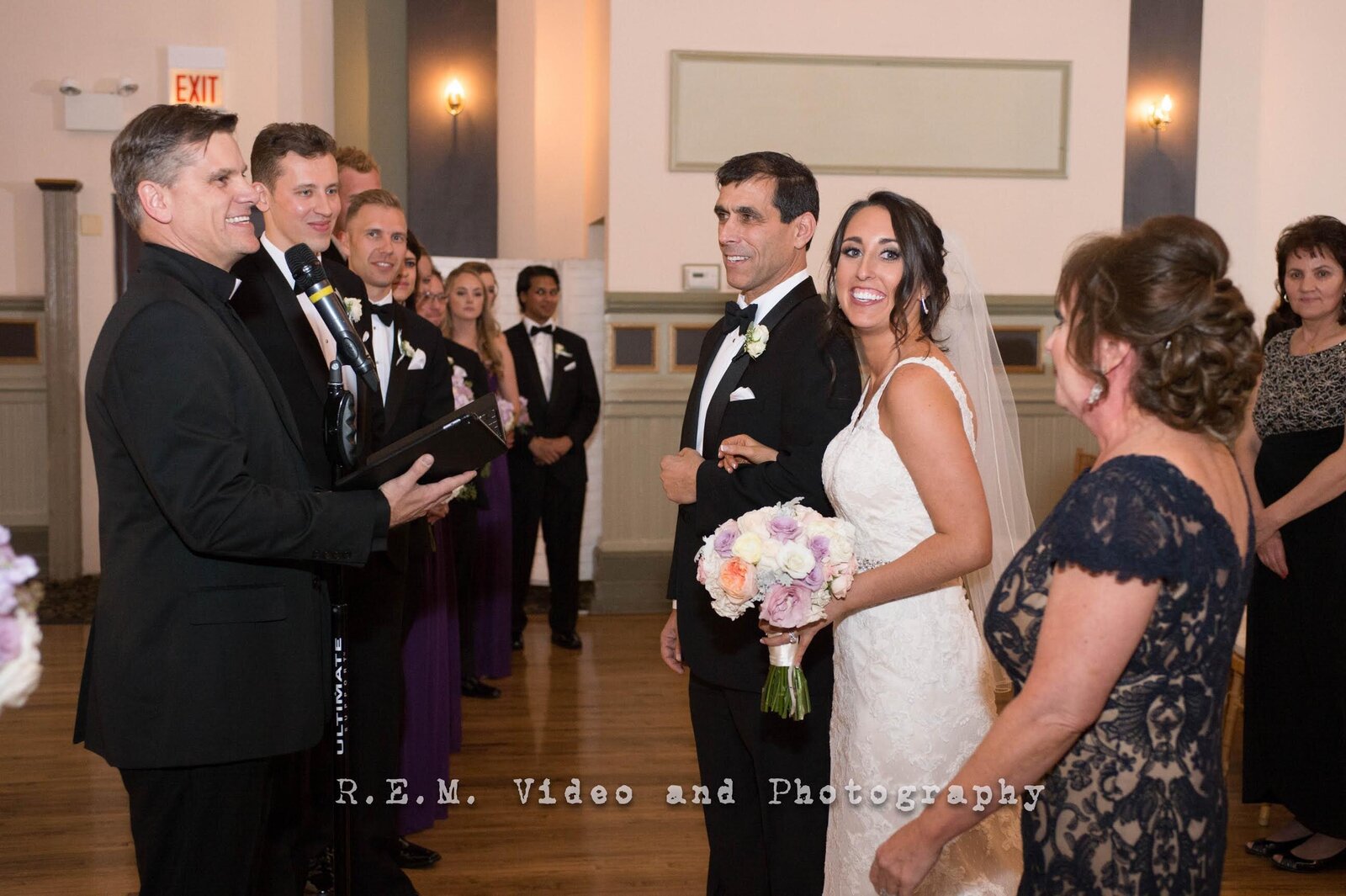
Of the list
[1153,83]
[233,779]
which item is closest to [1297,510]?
[233,779]

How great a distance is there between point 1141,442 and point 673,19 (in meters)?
6.49

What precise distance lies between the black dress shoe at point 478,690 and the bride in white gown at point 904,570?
336cm

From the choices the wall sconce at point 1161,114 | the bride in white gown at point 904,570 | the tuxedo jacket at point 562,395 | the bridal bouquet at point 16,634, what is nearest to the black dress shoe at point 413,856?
the bride in white gown at point 904,570

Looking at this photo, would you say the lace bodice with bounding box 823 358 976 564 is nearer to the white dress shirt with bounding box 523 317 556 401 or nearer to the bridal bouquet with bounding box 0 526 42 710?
the bridal bouquet with bounding box 0 526 42 710

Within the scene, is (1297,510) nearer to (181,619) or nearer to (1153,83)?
(181,619)

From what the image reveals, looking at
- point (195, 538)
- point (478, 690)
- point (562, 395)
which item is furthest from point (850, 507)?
point (562, 395)

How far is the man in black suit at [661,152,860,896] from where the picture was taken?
9.14 ft

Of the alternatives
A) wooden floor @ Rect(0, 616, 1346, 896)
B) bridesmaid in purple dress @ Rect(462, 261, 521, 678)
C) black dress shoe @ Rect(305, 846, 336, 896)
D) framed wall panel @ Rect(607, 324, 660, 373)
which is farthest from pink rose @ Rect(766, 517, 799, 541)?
framed wall panel @ Rect(607, 324, 660, 373)

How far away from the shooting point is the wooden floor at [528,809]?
3.73m

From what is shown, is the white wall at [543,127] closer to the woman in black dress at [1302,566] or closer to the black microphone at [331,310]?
the woman in black dress at [1302,566]

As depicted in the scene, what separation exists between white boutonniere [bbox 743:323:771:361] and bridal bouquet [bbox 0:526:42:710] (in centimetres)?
179

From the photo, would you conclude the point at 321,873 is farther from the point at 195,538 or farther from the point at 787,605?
the point at 787,605

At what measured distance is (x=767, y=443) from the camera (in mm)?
2875

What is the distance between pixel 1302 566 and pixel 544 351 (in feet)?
14.2
